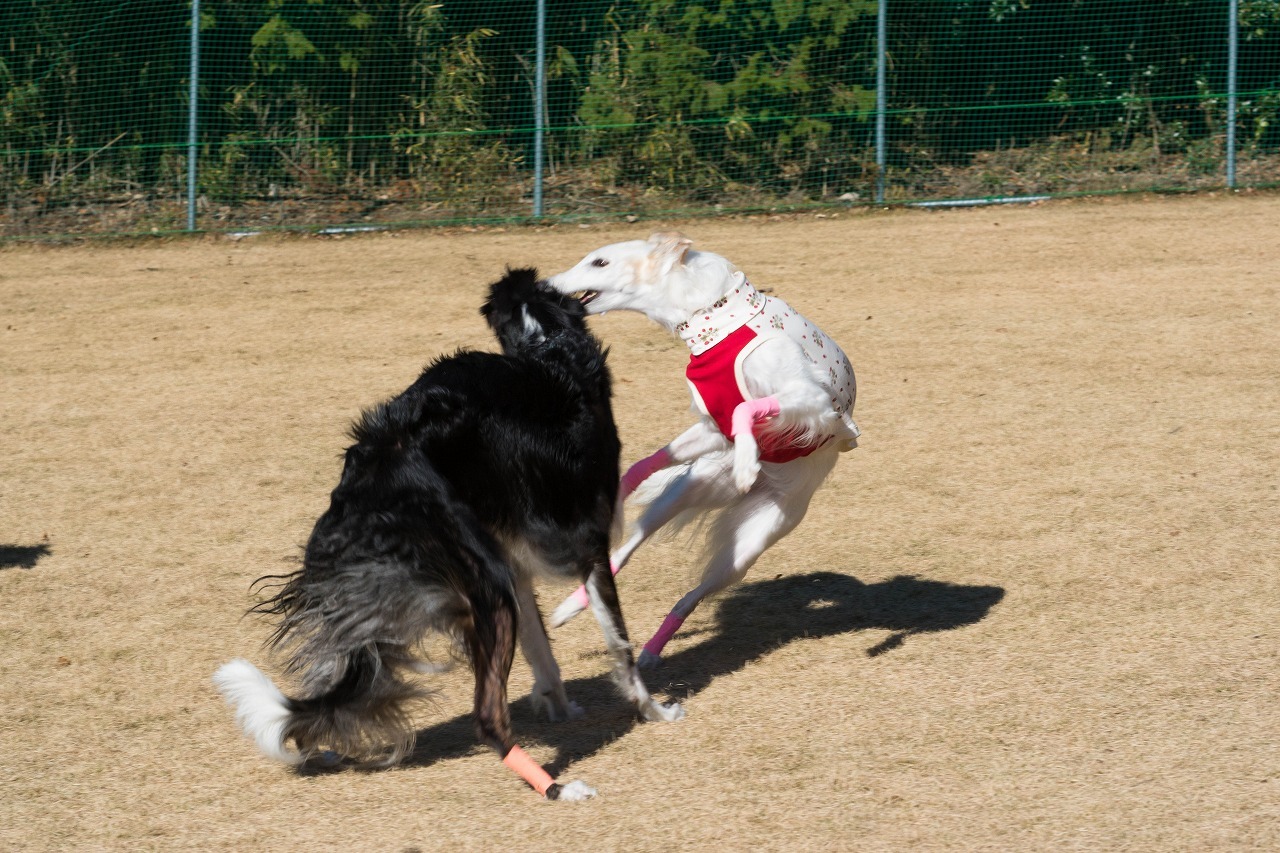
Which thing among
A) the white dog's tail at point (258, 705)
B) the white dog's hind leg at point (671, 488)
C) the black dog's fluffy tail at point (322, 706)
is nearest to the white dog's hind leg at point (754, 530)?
the white dog's hind leg at point (671, 488)

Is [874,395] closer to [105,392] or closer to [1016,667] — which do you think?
[1016,667]

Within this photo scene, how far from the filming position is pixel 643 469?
490cm

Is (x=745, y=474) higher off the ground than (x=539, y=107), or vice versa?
(x=539, y=107)

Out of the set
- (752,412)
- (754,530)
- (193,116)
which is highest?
(193,116)

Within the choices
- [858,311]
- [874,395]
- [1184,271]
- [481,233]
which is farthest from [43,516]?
[1184,271]

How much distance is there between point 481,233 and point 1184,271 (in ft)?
18.3

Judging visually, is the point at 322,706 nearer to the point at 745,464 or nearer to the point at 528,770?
the point at 528,770

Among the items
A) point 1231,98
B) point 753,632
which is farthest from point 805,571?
point 1231,98

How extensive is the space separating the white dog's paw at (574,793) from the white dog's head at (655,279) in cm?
168

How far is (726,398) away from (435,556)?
4.70ft

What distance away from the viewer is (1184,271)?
31.2ft

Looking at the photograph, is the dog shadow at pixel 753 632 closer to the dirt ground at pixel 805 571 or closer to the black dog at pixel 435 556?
the dirt ground at pixel 805 571

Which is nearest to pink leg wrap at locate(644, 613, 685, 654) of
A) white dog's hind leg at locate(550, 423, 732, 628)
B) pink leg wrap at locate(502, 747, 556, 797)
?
white dog's hind leg at locate(550, 423, 732, 628)

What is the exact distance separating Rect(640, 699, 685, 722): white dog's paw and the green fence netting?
8056 millimetres
